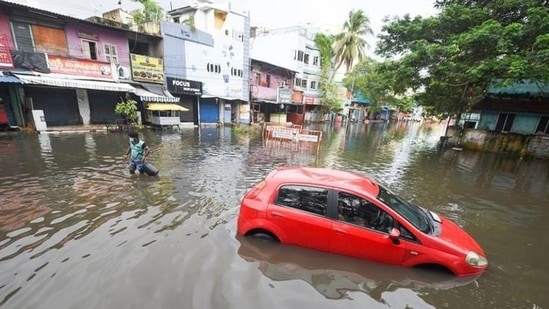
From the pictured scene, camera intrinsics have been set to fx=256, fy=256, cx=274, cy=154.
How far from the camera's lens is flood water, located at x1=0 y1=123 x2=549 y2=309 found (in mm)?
3752

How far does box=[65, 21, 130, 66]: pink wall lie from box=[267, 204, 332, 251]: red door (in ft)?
68.4

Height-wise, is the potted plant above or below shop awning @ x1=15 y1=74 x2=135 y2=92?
below

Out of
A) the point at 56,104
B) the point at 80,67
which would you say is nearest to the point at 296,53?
the point at 80,67

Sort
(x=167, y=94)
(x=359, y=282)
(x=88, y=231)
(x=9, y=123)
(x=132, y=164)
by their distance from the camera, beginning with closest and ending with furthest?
(x=359, y=282) < (x=88, y=231) < (x=132, y=164) < (x=9, y=123) < (x=167, y=94)

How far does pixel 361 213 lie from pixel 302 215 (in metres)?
1.01

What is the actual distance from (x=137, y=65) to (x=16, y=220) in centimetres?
1790

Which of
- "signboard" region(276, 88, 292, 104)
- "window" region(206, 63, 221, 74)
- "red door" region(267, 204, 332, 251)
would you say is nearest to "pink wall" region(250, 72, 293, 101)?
"signboard" region(276, 88, 292, 104)

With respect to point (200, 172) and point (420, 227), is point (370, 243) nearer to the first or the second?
point (420, 227)

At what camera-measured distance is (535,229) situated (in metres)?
6.62

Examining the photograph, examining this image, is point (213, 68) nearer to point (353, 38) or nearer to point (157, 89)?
point (157, 89)

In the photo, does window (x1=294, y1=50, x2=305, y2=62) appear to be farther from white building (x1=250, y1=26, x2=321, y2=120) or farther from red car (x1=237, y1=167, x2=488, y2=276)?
red car (x1=237, y1=167, x2=488, y2=276)

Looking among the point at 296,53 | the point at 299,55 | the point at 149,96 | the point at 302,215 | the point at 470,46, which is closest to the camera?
the point at 302,215

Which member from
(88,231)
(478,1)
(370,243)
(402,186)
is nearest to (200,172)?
(88,231)

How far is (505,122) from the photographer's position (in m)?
21.3
